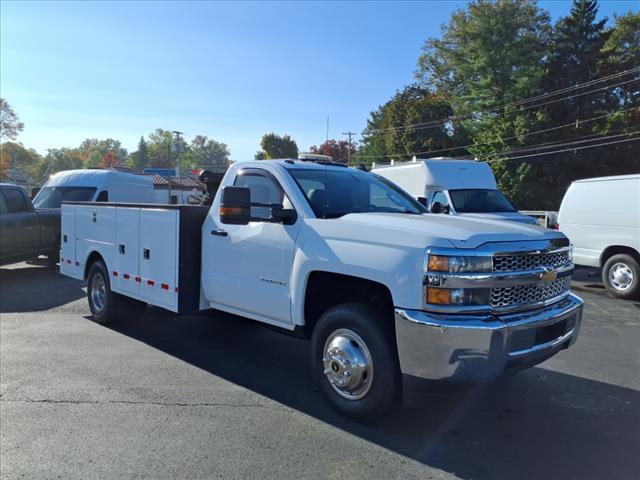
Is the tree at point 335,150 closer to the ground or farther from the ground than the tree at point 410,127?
closer to the ground

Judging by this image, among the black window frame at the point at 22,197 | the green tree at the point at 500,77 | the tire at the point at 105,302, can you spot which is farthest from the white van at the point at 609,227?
the green tree at the point at 500,77

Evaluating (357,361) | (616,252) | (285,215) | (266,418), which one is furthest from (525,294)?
(616,252)

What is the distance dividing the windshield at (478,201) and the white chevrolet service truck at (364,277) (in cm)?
854

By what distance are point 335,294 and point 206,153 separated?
142234 millimetres

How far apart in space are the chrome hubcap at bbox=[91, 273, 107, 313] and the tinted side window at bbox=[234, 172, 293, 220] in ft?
10.0

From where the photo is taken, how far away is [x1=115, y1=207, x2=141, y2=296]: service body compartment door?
20.8 feet

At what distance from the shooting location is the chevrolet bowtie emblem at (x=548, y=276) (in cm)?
394

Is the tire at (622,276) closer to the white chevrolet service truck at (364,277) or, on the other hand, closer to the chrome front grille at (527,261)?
the white chevrolet service truck at (364,277)

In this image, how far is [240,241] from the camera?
5.07m

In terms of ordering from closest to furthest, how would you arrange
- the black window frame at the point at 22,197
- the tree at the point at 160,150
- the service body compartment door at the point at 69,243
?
the service body compartment door at the point at 69,243
the black window frame at the point at 22,197
the tree at the point at 160,150

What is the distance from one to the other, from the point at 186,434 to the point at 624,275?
28.7 ft

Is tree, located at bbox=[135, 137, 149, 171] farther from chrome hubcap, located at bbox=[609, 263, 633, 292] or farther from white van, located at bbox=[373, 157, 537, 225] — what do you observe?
chrome hubcap, located at bbox=[609, 263, 633, 292]

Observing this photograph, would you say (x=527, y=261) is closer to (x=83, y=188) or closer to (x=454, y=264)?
(x=454, y=264)

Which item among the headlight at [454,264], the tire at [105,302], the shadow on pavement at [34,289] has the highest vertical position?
the headlight at [454,264]
